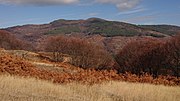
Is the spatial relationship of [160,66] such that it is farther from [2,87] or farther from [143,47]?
[2,87]

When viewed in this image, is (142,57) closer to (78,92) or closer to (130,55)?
(130,55)

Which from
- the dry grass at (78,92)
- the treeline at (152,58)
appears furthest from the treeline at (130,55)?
the dry grass at (78,92)

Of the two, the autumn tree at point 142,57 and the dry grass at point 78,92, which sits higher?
the dry grass at point 78,92

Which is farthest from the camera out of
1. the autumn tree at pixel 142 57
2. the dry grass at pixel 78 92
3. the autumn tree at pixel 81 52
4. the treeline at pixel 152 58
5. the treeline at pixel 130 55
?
the autumn tree at pixel 81 52

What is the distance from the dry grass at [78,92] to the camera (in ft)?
36.6

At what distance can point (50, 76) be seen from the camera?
16.6m

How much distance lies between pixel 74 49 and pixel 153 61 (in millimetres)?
16022

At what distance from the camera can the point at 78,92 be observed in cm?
1311

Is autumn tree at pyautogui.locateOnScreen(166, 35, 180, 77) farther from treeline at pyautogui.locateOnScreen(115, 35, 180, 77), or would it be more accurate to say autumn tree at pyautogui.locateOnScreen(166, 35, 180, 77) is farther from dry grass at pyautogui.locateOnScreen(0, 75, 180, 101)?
dry grass at pyautogui.locateOnScreen(0, 75, 180, 101)

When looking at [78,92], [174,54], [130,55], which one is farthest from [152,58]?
[78,92]

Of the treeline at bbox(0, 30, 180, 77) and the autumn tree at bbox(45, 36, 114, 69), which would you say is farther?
the autumn tree at bbox(45, 36, 114, 69)

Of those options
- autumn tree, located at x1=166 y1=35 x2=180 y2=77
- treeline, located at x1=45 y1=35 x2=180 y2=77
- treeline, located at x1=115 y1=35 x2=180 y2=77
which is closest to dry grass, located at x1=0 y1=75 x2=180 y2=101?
treeline, located at x1=115 y1=35 x2=180 y2=77

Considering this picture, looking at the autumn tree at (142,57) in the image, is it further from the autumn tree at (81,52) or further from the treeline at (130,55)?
the autumn tree at (81,52)

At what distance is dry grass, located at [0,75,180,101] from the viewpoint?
11148mm
